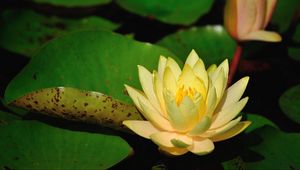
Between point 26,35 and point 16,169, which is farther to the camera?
point 26,35

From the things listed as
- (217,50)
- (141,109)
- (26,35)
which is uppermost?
(26,35)

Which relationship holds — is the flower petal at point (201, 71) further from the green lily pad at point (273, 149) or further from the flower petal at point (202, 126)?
the green lily pad at point (273, 149)

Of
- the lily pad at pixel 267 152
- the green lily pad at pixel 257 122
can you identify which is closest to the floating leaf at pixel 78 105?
the lily pad at pixel 267 152

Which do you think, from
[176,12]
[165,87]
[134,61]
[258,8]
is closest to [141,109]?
[165,87]

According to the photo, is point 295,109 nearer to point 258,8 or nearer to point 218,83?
point 258,8

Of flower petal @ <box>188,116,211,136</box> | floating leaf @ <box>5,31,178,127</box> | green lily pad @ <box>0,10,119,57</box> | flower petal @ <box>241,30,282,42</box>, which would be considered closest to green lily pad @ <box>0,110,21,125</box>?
floating leaf @ <box>5,31,178,127</box>

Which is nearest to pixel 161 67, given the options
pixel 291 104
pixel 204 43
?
pixel 291 104
